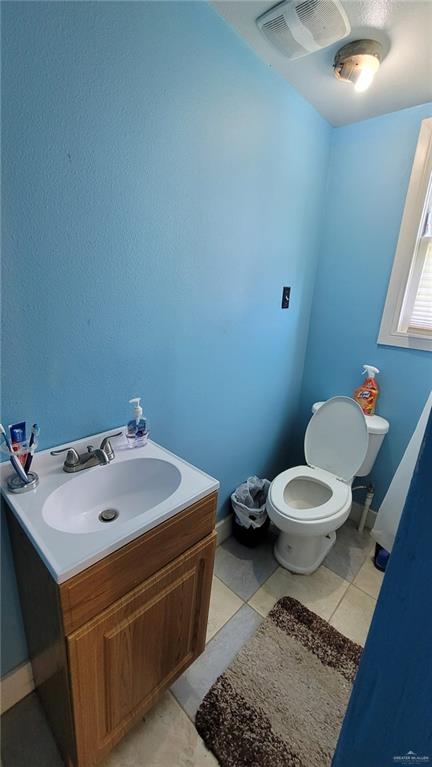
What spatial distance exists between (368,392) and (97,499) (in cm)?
158

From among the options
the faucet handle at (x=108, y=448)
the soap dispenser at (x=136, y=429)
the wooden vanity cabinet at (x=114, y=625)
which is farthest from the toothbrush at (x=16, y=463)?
the soap dispenser at (x=136, y=429)

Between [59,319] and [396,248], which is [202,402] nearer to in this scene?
[59,319]

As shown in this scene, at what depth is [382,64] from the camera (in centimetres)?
132

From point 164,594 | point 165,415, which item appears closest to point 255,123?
point 165,415

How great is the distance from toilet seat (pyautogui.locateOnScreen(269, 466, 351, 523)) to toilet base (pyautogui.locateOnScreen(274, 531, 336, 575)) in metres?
0.17

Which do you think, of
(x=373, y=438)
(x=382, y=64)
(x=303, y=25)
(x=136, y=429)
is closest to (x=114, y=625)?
(x=136, y=429)

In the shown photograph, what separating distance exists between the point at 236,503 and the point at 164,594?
936 mm

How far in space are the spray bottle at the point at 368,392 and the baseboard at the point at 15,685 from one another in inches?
75.6

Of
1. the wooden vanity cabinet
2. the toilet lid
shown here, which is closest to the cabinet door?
the wooden vanity cabinet

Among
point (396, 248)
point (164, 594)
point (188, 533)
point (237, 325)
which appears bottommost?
point (164, 594)

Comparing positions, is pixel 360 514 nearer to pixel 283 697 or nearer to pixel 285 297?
pixel 283 697

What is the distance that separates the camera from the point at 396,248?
178 centimetres

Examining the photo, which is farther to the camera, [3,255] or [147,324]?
[147,324]

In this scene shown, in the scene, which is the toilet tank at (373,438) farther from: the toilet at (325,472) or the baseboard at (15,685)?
the baseboard at (15,685)
